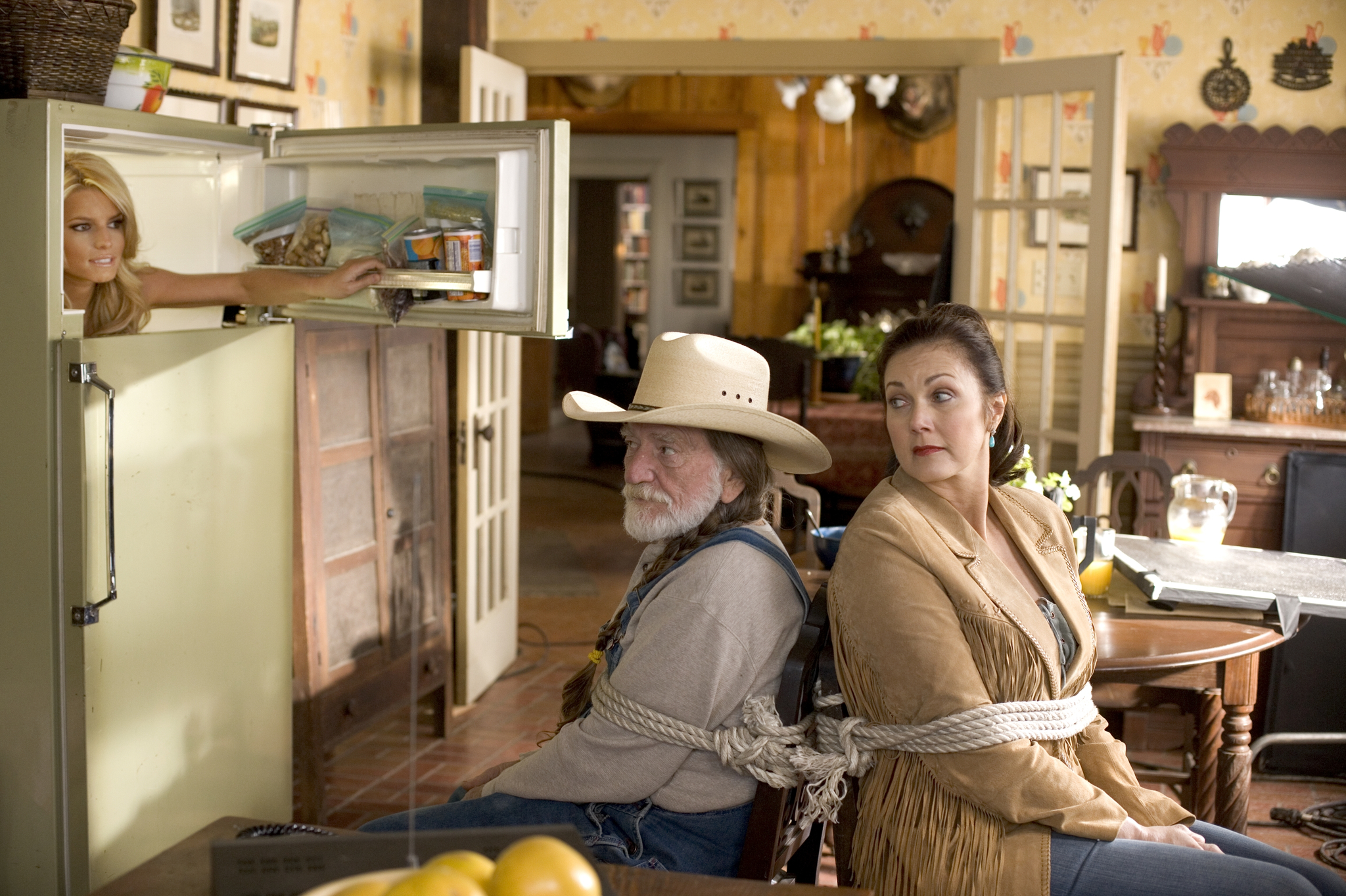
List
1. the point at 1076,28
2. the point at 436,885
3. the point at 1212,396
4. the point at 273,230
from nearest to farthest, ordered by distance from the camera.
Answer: the point at 436,885
the point at 273,230
the point at 1076,28
the point at 1212,396

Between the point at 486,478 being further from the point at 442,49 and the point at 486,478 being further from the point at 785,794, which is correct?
the point at 785,794

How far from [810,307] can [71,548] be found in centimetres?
823

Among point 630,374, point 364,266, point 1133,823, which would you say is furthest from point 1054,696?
point 630,374

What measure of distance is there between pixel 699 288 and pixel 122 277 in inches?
350

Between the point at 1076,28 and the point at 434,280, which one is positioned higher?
the point at 1076,28

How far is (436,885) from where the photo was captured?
0.99 meters

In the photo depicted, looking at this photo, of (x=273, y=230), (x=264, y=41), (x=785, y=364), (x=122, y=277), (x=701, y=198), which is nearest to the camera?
(x=122, y=277)

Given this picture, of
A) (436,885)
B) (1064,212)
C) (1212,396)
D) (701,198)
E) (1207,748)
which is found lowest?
(1207,748)

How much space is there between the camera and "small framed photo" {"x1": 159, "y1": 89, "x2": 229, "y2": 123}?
3151 millimetres

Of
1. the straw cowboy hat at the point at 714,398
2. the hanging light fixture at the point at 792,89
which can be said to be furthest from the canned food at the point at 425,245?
the hanging light fixture at the point at 792,89

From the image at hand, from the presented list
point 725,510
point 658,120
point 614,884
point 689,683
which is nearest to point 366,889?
point 614,884

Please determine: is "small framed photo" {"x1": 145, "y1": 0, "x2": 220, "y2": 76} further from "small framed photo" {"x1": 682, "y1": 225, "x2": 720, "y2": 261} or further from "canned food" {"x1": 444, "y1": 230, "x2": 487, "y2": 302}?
"small framed photo" {"x1": 682, "y1": 225, "x2": 720, "y2": 261}

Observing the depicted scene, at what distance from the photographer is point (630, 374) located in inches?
383

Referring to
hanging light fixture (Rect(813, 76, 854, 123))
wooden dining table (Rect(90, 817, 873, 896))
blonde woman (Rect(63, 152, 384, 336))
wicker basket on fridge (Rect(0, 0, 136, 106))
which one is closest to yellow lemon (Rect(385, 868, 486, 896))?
wooden dining table (Rect(90, 817, 873, 896))
